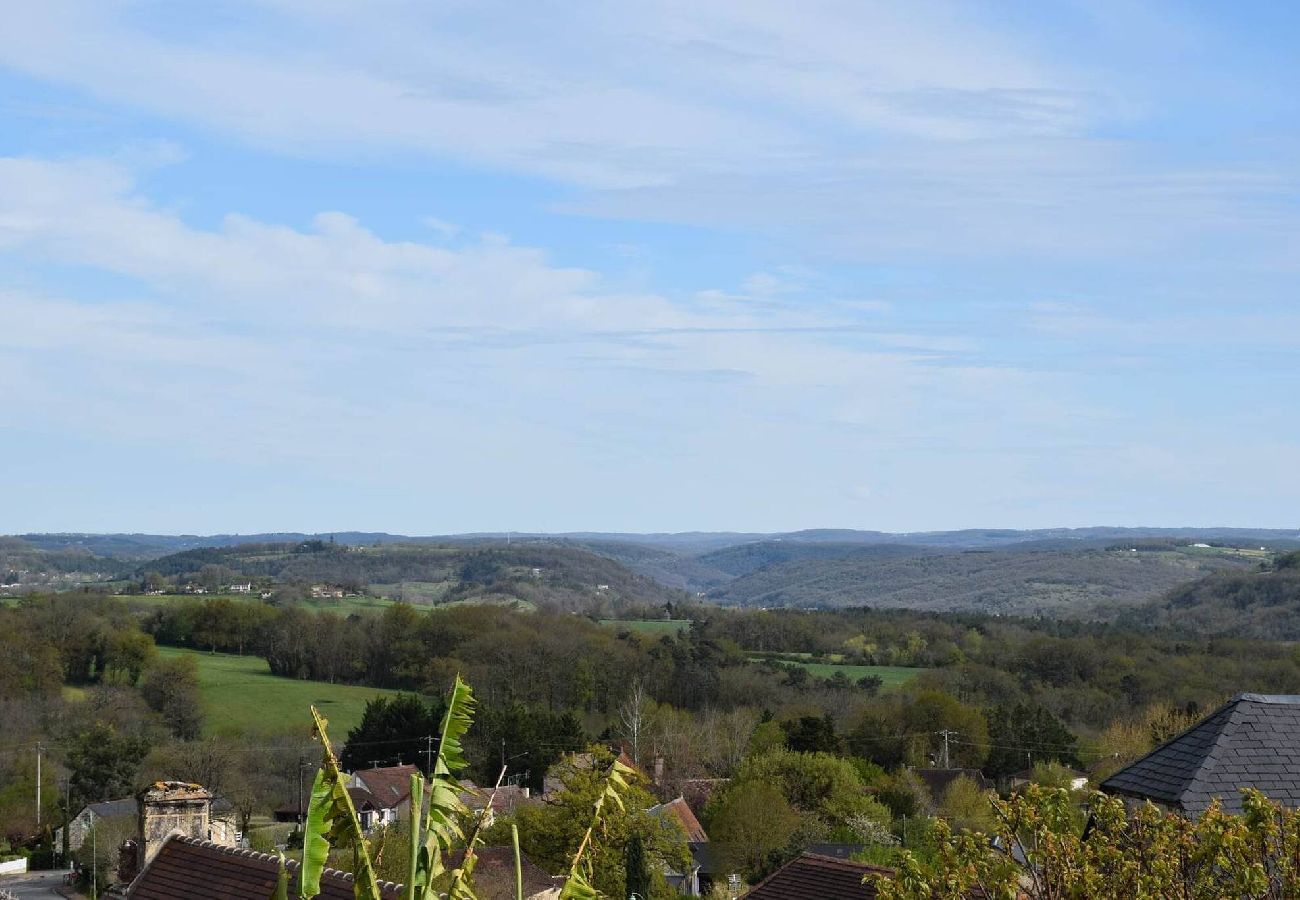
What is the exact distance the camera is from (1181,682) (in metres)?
91.9

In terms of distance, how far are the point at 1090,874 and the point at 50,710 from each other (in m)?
79.5

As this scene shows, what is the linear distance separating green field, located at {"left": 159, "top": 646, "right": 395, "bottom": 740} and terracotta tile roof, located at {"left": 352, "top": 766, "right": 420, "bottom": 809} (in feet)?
Answer: 33.1

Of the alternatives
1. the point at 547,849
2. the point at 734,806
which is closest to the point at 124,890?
the point at 547,849

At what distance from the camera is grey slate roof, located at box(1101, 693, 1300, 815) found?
50.2 ft

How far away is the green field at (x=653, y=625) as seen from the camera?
4836 inches

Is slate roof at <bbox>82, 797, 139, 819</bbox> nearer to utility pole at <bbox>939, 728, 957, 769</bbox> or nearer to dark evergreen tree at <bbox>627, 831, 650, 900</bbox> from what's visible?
dark evergreen tree at <bbox>627, 831, 650, 900</bbox>

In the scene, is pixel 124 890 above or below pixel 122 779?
above

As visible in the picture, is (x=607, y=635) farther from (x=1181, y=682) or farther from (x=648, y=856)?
(x=648, y=856)

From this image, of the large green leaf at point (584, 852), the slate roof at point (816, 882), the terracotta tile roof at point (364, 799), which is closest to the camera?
the large green leaf at point (584, 852)

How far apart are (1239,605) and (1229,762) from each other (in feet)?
454

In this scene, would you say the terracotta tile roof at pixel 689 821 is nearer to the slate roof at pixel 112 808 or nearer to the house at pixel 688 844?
the house at pixel 688 844

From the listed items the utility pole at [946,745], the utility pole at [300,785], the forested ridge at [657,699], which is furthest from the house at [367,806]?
the utility pole at [946,745]

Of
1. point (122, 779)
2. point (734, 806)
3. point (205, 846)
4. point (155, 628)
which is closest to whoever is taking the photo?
point (205, 846)

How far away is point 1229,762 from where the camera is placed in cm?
1566
